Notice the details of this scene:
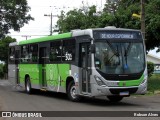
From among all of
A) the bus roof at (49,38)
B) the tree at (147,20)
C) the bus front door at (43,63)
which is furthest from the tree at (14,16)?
the bus front door at (43,63)

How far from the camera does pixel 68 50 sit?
779 inches

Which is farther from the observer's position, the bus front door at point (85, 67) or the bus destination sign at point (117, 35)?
the bus front door at point (85, 67)

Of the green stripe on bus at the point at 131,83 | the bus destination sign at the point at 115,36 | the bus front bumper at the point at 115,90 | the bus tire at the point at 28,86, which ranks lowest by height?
the bus tire at the point at 28,86

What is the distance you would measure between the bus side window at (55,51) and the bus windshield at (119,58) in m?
3.62

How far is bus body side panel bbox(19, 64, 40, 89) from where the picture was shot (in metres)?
23.6

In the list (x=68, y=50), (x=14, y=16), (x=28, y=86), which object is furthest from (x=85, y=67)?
(x=14, y=16)

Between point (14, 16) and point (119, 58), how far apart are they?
92.9ft

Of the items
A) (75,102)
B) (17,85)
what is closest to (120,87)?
(75,102)

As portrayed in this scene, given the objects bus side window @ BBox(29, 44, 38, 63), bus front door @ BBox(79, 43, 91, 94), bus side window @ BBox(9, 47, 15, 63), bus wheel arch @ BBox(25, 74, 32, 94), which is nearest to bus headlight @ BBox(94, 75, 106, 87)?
bus front door @ BBox(79, 43, 91, 94)

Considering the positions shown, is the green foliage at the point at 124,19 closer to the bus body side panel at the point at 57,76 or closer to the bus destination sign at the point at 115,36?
the bus body side panel at the point at 57,76

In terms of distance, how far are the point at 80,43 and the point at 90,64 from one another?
1.52 meters

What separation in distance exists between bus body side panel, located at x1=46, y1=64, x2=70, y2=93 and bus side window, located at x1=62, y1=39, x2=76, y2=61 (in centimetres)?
38

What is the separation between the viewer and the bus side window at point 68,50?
1938 cm

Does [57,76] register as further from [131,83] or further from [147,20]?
[147,20]
